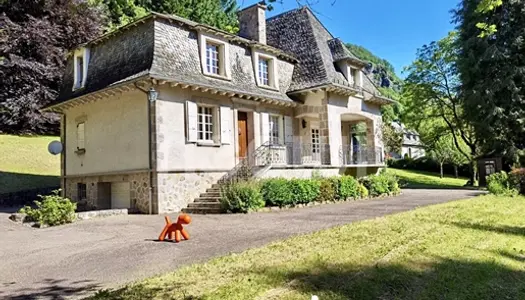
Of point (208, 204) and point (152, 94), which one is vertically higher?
point (152, 94)

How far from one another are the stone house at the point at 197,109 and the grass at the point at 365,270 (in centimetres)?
775

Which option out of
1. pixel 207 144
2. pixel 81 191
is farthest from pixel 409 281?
pixel 81 191

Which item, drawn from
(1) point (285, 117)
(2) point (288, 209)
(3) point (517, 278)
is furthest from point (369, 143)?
(3) point (517, 278)

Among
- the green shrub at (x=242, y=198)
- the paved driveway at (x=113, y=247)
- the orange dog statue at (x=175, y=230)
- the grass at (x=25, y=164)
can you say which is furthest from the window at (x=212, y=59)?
the grass at (x=25, y=164)

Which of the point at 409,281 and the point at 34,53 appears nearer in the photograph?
the point at 409,281

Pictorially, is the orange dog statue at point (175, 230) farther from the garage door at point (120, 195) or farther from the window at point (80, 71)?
the window at point (80, 71)

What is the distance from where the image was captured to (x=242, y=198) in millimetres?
12102

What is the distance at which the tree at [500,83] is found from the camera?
22.6m

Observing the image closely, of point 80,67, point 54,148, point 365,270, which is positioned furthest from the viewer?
point 80,67

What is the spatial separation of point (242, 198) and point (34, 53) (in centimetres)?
2321

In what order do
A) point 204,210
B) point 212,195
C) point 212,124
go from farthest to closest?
1. point 212,124
2. point 212,195
3. point 204,210

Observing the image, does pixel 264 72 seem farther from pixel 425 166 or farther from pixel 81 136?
pixel 425 166

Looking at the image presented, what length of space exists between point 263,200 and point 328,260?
732 centimetres

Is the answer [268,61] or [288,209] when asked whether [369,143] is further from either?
[288,209]
